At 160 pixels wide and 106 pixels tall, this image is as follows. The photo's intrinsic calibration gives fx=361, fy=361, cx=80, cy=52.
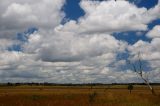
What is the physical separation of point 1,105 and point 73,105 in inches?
291

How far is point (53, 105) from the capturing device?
116 ft

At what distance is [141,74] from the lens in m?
12.2

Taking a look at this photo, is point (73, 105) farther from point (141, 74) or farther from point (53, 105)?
point (141, 74)

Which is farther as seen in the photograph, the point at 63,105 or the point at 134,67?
the point at 63,105

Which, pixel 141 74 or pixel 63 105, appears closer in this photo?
pixel 141 74

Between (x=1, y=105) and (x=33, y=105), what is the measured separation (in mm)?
3253

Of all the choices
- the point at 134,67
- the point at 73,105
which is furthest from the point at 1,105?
the point at 134,67

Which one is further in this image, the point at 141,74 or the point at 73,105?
the point at 73,105

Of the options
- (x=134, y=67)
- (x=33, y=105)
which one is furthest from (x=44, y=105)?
(x=134, y=67)

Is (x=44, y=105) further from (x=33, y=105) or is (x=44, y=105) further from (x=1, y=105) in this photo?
(x=1, y=105)

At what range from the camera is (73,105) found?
36688 mm

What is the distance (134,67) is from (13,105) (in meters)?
25.3

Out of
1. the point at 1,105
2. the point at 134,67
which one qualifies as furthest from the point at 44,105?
the point at 134,67

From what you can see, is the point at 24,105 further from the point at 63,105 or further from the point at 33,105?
the point at 63,105
